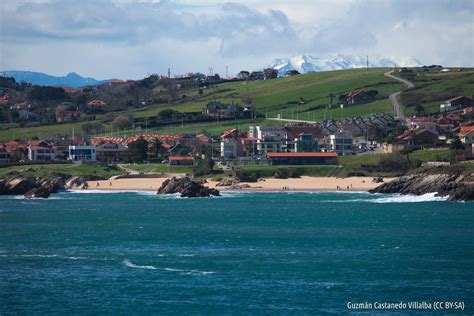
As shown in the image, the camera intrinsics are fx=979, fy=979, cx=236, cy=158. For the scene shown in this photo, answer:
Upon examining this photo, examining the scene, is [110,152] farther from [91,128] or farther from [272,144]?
[91,128]

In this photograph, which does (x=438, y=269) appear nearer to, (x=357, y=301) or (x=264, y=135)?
(x=357, y=301)

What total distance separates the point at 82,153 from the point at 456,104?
59970 millimetres

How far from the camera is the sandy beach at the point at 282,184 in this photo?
3991 inches

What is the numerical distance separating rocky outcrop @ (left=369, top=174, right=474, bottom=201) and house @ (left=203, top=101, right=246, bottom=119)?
229 feet

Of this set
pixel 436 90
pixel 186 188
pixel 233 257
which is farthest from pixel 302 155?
pixel 233 257

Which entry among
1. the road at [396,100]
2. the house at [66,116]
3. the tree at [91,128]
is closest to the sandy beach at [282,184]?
the road at [396,100]

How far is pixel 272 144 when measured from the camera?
130 meters

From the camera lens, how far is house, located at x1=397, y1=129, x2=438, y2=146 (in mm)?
119812

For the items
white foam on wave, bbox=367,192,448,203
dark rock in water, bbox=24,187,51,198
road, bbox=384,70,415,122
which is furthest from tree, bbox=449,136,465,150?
dark rock in water, bbox=24,187,51,198

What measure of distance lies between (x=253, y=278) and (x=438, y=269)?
898 centimetres

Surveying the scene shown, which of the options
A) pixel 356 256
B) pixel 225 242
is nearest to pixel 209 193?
pixel 225 242

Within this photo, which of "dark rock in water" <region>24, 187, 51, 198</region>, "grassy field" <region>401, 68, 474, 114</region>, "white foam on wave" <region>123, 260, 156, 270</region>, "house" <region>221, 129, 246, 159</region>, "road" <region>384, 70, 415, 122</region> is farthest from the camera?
"grassy field" <region>401, 68, 474, 114</region>

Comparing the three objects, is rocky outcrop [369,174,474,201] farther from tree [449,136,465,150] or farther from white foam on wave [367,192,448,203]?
tree [449,136,465,150]

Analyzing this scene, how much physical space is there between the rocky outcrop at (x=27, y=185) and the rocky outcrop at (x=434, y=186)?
32.7m
